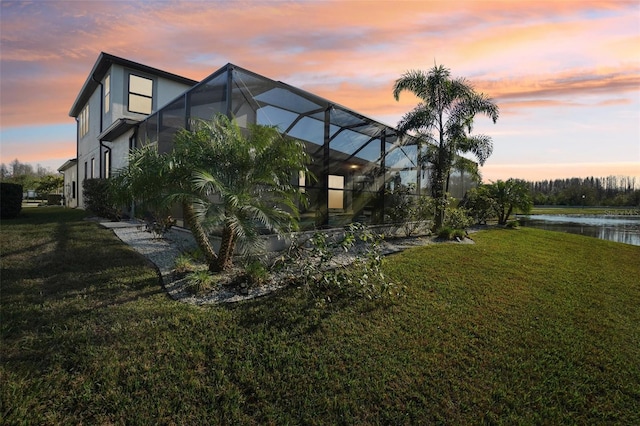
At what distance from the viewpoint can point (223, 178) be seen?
4.98 meters

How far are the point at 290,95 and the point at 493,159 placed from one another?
756 cm

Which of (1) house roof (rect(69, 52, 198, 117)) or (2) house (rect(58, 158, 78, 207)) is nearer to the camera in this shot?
(1) house roof (rect(69, 52, 198, 117))

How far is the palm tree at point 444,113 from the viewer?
991cm

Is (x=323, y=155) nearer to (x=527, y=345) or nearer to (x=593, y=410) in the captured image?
(x=527, y=345)

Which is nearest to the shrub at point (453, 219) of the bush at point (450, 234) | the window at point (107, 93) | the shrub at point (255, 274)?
the bush at point (450, 234)

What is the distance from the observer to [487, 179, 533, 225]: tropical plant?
15.9 meters

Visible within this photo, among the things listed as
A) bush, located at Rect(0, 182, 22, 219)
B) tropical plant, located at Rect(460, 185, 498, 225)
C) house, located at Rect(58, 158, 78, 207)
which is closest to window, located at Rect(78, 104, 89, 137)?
house, located at Rect(58, 158, 78, 207)

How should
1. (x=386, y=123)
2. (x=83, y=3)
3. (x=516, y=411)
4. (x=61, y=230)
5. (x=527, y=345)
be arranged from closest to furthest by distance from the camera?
1. (x=516, y=411)
2. (x=527, y=345)
3. (x=83, y=3)
4. (x=61, y=230)
5. (x=386, y=123)

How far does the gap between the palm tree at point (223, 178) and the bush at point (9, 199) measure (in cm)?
971

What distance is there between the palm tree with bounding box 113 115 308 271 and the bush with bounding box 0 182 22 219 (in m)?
9.71

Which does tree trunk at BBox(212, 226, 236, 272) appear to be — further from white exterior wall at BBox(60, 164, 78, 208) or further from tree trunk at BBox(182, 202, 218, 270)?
white exterior wall at BBox(60, 164, 78, 208)

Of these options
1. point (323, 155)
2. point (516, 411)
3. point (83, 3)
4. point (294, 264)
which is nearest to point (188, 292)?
point (294, 264)

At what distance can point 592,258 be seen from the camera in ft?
28.6

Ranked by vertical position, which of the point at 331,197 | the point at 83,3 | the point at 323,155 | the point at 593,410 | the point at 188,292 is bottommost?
the point at 593,410
